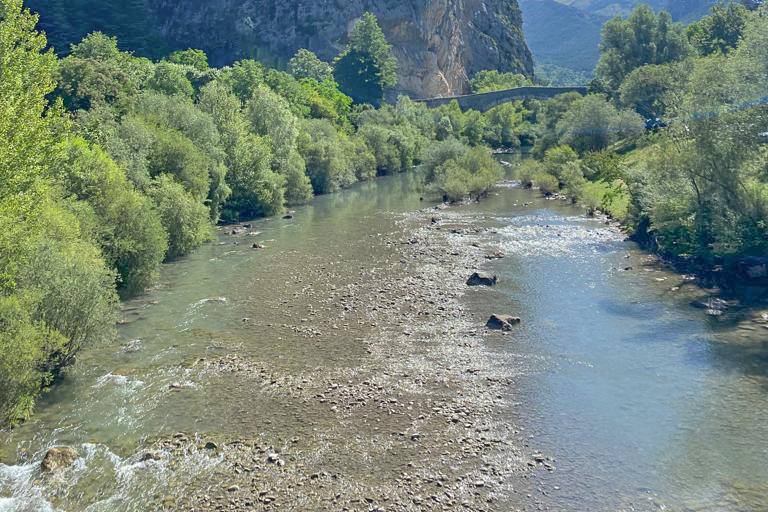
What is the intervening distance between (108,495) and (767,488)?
1851 cm

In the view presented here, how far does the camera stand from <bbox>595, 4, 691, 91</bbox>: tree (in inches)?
4156

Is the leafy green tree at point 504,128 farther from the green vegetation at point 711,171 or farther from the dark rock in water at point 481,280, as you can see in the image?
the dark rock in water at point 481,280

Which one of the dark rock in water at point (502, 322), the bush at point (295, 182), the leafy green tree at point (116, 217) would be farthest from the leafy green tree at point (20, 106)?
the bush at point (295, 182)

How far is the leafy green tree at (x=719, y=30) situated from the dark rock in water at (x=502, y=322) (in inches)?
3688

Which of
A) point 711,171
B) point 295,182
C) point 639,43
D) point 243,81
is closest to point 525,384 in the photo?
point 711,171

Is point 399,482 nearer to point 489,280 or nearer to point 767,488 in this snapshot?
point 767,488

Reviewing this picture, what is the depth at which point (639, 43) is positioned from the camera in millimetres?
108250

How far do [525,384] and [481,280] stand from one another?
14.1m

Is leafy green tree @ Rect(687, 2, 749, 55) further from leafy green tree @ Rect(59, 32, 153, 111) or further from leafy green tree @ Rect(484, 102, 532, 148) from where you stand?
leafy green tree @ Rect(59, 32, 153, 111)

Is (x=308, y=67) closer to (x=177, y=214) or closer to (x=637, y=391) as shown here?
(x=177, y=214)

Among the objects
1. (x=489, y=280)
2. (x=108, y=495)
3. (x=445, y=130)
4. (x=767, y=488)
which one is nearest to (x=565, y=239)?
(x=489, y=280)

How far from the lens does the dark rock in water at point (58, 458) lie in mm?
17891

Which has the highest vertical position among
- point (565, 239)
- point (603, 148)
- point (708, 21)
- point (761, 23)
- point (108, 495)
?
point (708, 21)

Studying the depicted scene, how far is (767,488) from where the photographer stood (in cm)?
1686
